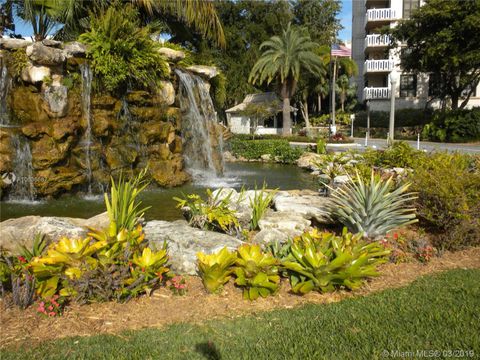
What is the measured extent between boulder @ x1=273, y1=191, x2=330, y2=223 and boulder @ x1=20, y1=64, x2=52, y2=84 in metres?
7.41

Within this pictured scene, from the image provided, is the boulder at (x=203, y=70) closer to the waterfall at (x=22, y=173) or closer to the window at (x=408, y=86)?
the waterfall at (x=22, y=173)

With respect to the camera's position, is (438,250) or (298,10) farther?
(298,10)

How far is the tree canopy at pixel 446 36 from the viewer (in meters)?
27.6

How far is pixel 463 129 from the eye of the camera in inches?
1177

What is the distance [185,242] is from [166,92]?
932 centimetres

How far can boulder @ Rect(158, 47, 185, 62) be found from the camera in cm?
1427

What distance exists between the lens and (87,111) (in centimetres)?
1208

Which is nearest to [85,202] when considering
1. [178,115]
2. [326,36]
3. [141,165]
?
[141,165]

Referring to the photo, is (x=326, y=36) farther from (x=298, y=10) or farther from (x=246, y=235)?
(x=246, y=235)

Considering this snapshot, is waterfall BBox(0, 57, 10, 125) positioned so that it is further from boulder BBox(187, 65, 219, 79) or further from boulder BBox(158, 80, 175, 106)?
boulder BBox(187, 65, 219, 79)

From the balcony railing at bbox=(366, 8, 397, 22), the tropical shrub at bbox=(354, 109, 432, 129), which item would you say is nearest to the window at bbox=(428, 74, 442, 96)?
the tropical shrub at bbox=(354, 109, 432, 129)

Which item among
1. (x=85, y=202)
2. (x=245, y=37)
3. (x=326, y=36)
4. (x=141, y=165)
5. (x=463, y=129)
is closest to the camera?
(x=85, y=202)

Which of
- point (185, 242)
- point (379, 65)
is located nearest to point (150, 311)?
point (185, 242)

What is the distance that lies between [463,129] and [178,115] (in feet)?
78.8
